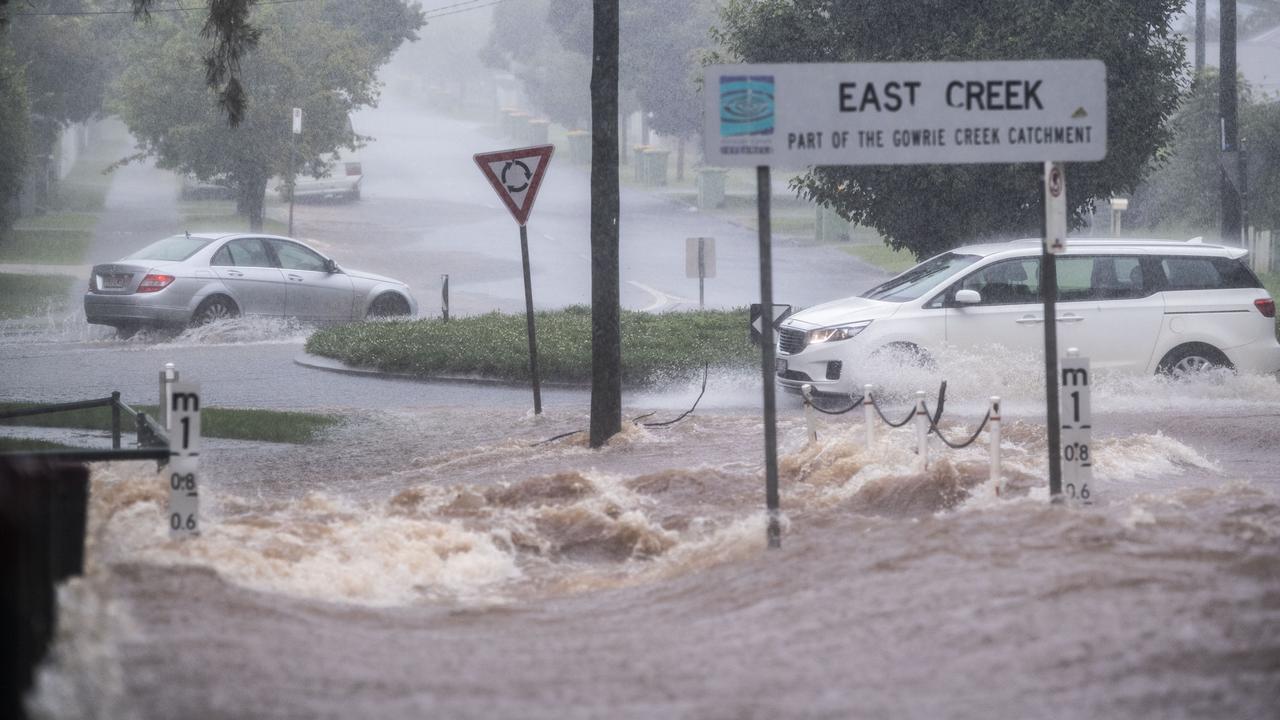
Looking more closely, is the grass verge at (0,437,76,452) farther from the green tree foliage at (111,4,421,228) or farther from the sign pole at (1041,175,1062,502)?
the green tree foliage at (111,4,421,228)

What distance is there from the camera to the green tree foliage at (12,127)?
3316 cm

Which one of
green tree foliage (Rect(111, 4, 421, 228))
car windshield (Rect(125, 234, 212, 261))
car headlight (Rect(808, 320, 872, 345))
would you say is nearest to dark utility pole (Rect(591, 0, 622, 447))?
car headlight (Rect(808, 320, 872, 345))

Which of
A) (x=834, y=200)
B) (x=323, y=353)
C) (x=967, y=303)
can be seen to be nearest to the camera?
(x=967, y=303)

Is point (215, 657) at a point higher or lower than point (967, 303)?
lower

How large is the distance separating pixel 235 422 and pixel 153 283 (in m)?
7.57

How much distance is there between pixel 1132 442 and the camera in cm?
1194

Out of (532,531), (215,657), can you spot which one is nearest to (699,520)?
(532,531)

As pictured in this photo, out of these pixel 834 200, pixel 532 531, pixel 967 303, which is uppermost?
pixel 834 200

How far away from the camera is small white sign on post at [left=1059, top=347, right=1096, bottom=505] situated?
28.0 ft

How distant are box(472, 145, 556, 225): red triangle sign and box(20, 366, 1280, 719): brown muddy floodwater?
2.82m

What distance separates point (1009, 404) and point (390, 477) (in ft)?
20.4

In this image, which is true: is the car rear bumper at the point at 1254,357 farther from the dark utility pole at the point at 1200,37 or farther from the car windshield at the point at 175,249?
the dark utility pole at the point at 1200,37

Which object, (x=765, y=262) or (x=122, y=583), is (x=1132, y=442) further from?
(x=122, y=583)

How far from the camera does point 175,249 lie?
21750 mm
